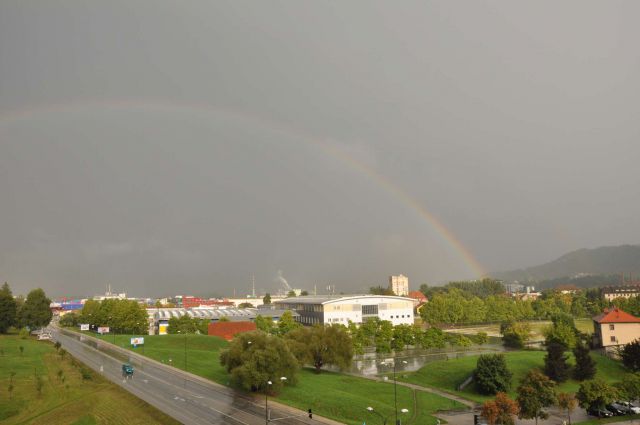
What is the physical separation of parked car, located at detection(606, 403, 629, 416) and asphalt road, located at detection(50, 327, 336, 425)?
2606 cm

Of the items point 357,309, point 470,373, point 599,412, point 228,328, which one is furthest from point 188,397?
point 357,309

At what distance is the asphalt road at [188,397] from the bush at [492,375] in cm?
2231

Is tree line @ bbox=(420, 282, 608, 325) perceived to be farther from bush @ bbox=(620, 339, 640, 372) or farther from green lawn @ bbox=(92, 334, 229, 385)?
bush @ bbox=(620, 339, 640, 372)

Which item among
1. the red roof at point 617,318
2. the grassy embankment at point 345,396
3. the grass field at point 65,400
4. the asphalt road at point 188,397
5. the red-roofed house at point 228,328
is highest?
the red roof at point 617,318

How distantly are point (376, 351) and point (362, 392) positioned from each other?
3417 centimetres

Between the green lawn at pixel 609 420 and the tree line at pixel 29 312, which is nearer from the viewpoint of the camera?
the green lawn at pixel 609 420

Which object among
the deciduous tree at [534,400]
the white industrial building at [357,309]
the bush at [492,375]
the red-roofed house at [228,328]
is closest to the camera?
the deciduous tree at [534,400]

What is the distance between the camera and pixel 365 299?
410 ft

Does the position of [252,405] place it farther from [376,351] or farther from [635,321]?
[635,321]

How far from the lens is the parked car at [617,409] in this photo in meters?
45.4

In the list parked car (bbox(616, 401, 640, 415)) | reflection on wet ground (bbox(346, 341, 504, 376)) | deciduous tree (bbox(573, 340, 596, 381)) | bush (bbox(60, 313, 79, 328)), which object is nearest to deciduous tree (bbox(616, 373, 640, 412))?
parked car (bbox(616, 401, 640, 415))

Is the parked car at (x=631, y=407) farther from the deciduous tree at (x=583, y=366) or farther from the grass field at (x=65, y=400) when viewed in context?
the grass field at (x=65, y=400)

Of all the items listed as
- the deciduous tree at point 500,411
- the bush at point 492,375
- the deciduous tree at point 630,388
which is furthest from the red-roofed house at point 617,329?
the deciduous tree at point 500,411

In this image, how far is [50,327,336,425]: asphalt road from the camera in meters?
41.3
